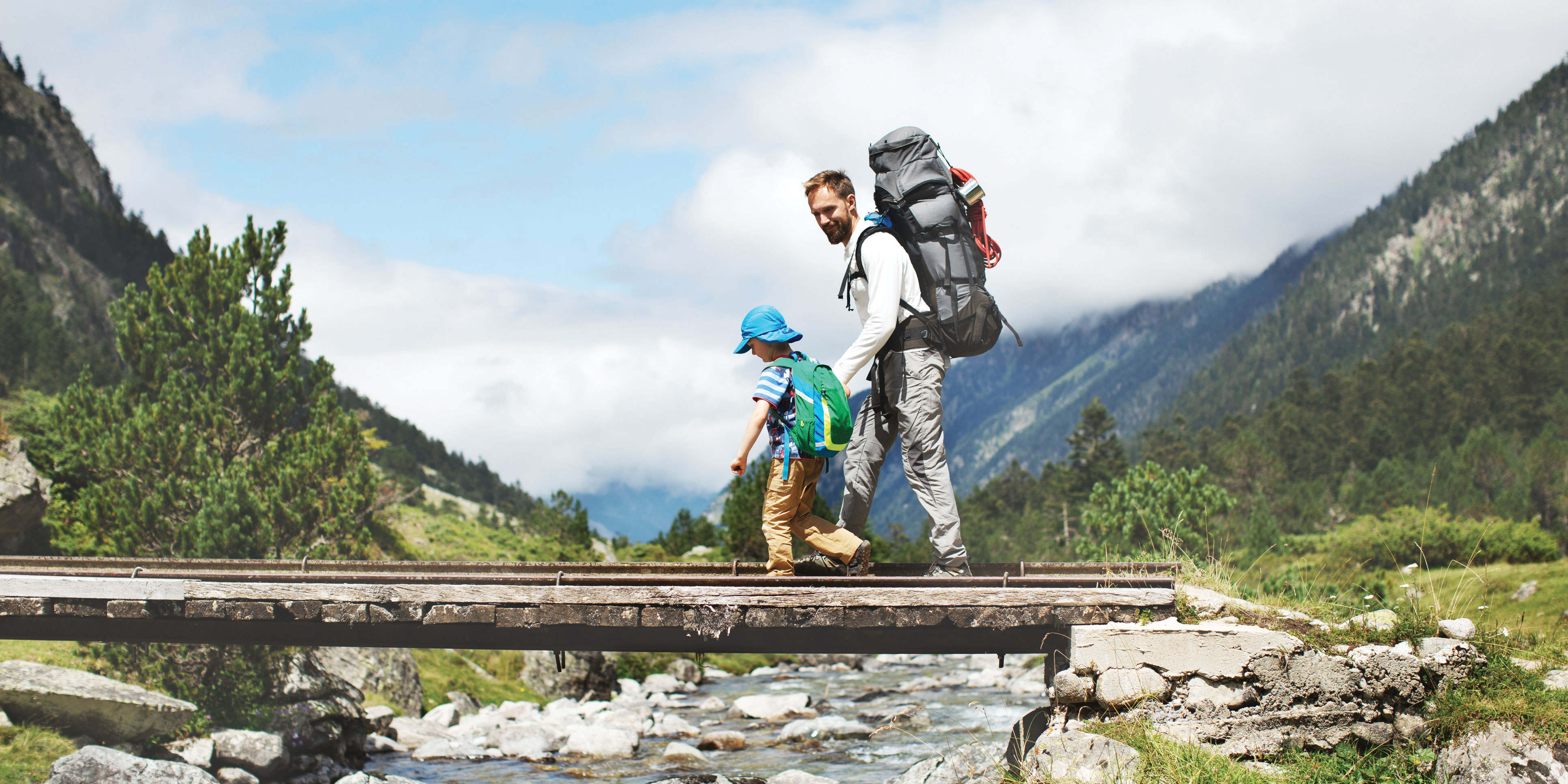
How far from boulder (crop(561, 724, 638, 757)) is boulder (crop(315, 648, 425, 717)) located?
16.3ft

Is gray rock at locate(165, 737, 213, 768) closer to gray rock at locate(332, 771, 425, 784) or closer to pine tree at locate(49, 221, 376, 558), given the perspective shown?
gray rock at locate(332, 771, 425, 784)

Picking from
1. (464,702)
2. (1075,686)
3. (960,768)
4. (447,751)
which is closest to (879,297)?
(1075,686)

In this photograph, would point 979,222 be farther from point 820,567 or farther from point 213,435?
point 213,435

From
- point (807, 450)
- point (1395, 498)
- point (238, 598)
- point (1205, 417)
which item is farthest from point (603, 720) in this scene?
point (1205, 417)

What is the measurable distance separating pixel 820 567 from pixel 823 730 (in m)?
10.9

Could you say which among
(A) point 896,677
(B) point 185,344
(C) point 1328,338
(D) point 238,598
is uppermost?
(C) point 1328,338

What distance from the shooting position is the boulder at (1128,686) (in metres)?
6.30

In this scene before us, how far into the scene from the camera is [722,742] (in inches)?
644

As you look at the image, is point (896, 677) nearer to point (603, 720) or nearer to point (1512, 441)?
point (603, 720)

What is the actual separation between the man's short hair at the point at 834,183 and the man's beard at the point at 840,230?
0.18 meters

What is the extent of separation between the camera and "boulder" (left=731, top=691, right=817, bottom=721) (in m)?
20.1

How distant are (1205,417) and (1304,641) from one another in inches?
7481

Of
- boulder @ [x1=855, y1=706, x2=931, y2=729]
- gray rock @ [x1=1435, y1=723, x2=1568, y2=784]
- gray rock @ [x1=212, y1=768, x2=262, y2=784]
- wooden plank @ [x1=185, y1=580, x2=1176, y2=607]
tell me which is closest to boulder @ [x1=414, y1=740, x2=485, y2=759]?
gray rock @ [x1=212, y1=768, x2=262, y2=784]

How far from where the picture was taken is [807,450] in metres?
6.87
